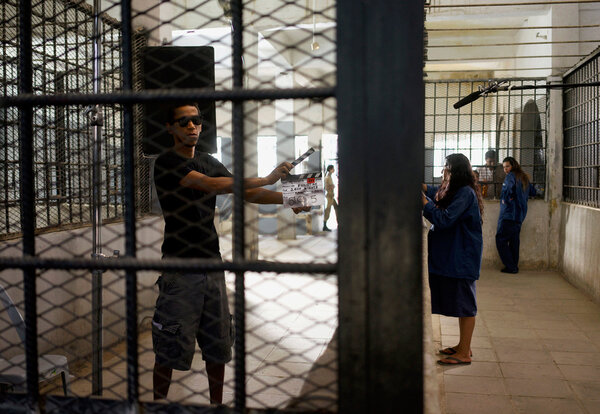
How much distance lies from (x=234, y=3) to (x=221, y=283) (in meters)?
1.70

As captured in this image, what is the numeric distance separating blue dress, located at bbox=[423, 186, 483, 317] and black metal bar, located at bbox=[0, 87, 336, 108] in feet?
9.47

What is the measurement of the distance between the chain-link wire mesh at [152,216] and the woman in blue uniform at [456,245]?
1006 millimetres

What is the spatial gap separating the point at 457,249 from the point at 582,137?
164 inches

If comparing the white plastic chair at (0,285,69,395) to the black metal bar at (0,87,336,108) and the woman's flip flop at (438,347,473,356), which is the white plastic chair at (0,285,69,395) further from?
the woman's flip flop at (438,347,473,356)

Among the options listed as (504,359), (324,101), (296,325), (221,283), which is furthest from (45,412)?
(296,325)

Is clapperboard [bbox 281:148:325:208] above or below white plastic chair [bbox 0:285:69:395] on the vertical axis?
above

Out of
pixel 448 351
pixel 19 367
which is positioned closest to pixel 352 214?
pixel 19 367

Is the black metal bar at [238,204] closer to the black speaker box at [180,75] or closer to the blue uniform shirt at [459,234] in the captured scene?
the black speaker box at [180,75]

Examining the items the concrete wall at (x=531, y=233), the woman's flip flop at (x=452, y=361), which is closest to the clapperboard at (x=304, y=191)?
the woman's flip flop at (x=452, y=361)

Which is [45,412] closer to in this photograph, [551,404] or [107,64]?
[551,404]

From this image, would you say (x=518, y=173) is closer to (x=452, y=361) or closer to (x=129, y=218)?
(x=452, y=361)

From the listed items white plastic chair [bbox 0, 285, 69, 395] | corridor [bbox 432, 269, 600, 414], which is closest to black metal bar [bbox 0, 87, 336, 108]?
white plastic chair [bbox 0, 285, 69, 395]

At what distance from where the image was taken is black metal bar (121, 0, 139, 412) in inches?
45.8

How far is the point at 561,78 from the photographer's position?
7434 mm
